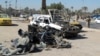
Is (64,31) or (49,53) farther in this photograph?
(64,31)

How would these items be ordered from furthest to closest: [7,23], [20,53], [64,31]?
[7,23] → [64,31] → [20,53]

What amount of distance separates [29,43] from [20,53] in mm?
1275

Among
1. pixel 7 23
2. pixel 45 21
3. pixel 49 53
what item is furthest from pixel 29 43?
pixel 7 23

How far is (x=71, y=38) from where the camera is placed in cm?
2108

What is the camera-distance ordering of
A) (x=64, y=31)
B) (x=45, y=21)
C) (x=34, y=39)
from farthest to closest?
(x=45, y=21)
(x=64, y=31)
(x=34, y=39)

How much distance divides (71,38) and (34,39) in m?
5.94

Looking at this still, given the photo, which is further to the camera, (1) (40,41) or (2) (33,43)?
(1) (40,41)

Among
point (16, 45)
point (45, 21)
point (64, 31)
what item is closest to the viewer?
point (16, 45)

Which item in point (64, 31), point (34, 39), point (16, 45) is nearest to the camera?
point (16, 45)

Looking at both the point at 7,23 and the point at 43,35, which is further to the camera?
the point at 7,23

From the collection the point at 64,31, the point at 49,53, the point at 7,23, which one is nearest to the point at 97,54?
the point at 49,53

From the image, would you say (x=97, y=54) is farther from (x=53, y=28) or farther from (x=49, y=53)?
(x=53, y=28)

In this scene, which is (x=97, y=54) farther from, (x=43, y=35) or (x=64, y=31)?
(x=64, y=31)

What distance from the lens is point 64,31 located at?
20422 millimetres
